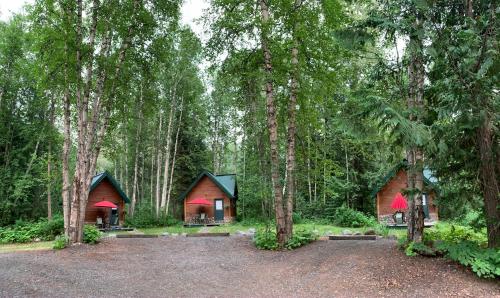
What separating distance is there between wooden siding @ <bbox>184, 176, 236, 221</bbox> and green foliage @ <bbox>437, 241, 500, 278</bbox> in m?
19.3

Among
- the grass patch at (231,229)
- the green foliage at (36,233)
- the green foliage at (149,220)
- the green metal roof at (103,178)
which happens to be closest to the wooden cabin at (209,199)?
the green foliage at (149,220)

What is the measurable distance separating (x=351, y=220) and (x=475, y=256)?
13.4 m

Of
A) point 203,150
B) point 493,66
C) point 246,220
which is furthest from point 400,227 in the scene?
point 203,150

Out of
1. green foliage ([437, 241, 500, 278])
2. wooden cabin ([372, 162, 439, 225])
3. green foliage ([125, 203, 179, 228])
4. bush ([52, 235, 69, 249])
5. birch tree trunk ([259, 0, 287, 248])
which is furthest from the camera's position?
green foliage ([125, 203, 179, 228])

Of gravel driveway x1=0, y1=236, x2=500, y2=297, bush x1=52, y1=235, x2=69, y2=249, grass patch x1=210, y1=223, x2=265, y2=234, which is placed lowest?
grass patch x1=210, y1=223, x2=265, y2=234

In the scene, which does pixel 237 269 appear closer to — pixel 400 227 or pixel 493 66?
pixel 493 66

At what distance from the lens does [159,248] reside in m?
11.8

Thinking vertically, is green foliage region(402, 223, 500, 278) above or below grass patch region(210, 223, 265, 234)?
above

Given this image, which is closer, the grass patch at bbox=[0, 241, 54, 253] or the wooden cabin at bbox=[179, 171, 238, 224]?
the grass patch at bbox=[0, 241, 54, 253]

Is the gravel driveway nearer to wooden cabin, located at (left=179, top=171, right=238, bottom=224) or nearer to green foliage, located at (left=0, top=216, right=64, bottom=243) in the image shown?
green foliage, located at (left=0, top=216, right=64, bottom=243)

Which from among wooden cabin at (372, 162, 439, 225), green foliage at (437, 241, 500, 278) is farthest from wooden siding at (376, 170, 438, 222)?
green foliage at (437, 241, 500, 278)

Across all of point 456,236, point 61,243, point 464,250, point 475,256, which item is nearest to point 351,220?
point 456,236

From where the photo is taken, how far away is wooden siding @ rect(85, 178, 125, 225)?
76.9 ft

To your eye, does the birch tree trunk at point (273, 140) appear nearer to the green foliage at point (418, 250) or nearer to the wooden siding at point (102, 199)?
the green foliage at point (418, 250)
